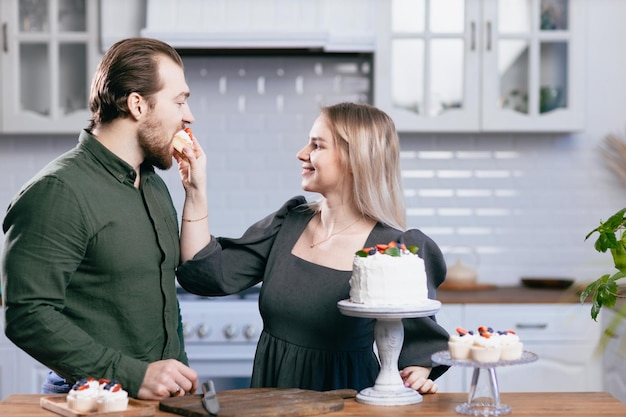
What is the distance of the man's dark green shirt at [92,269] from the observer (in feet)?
7.27

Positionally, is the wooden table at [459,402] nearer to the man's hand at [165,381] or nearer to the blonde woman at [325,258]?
the man's hand at [165,381]

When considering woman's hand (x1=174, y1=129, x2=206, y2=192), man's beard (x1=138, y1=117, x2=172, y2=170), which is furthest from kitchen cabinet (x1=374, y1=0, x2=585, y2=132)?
man's beard (x1=138, y1=117, x2=172, y2=170)

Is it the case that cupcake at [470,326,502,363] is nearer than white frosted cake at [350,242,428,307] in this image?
Yes

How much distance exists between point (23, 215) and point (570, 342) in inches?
114

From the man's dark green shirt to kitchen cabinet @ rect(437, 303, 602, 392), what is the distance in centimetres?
202

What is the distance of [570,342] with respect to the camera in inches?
173

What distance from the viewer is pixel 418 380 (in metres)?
2.46

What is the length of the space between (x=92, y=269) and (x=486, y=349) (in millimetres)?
975

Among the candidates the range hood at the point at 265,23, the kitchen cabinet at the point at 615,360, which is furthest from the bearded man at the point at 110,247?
the kitchen cabinet at the point at 615,360

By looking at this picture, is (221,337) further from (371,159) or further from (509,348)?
(509,348)

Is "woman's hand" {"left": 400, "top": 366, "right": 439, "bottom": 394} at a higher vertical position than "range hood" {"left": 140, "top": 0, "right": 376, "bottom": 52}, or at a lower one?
lower

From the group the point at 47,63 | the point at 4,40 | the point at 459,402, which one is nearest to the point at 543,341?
the point at 459,402

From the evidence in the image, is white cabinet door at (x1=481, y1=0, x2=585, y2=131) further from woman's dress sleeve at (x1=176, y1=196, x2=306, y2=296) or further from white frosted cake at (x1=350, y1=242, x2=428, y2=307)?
white frosted cake at (x1=350, y1=242, x2=428, y2=307)

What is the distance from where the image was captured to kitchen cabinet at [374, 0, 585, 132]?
460 centimetres
